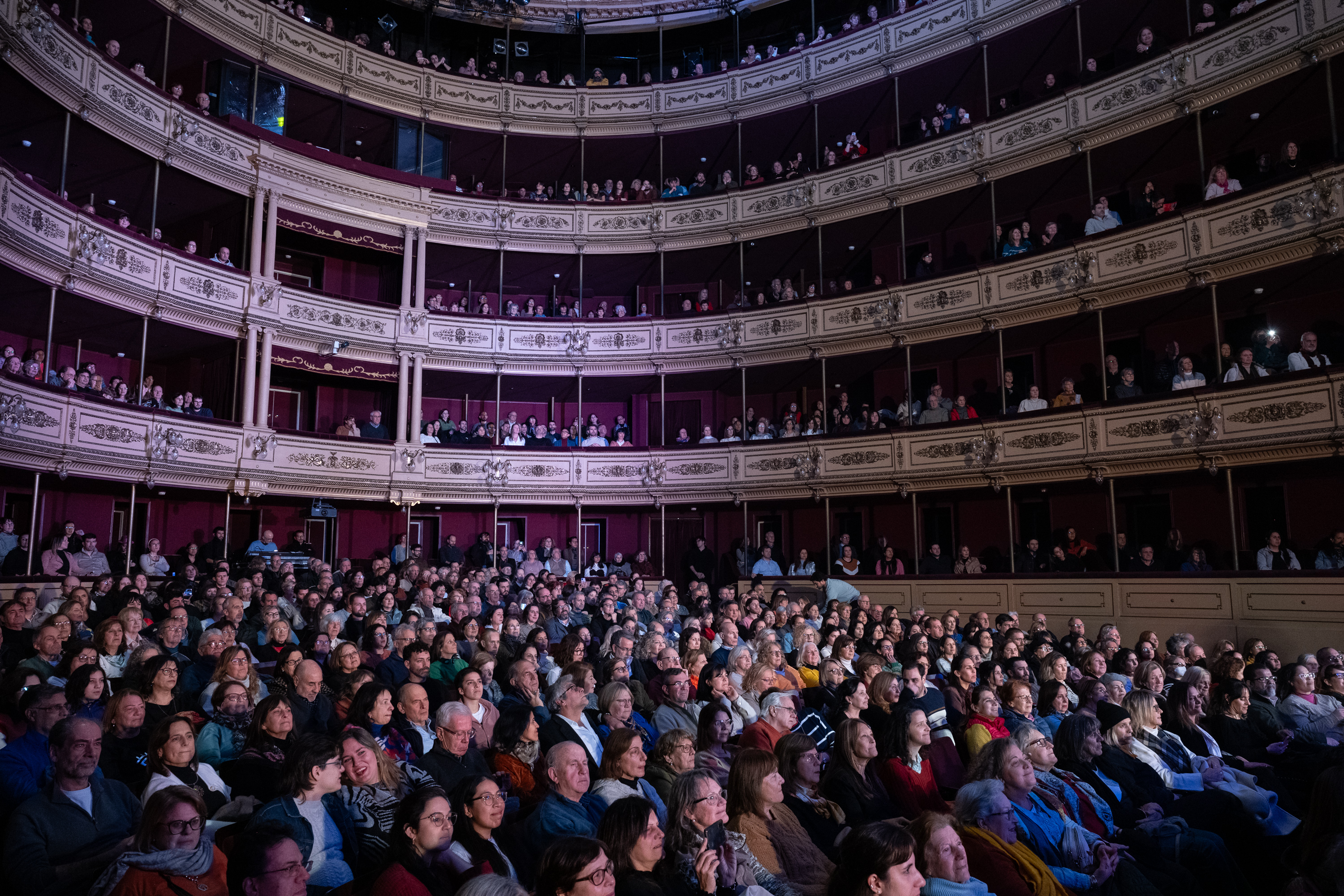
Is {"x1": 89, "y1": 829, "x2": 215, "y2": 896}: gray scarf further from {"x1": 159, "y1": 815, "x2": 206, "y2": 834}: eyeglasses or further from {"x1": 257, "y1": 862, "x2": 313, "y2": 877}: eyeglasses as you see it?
{"x1": 257, "y1": 862, "x2": 313, "y2": 877}: eyeglasses

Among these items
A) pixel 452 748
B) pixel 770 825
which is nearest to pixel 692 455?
pixel 452 748

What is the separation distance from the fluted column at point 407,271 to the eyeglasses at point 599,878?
16.5 metres

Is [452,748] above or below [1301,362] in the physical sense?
below

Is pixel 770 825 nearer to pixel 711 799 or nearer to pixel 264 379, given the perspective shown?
pixel 711 799

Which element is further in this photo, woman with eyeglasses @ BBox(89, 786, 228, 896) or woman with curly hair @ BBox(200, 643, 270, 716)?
woman with curly hair @ BBox(200, 643, 270, 716)

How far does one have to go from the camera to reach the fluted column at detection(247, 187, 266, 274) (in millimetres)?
15984

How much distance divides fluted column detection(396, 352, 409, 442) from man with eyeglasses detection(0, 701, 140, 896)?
14.0m

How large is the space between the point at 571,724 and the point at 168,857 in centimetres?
242

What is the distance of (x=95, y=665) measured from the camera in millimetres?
4945

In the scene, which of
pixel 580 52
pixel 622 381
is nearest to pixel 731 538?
pixel 622 381

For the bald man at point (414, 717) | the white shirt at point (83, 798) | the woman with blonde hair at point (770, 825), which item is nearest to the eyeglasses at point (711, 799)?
the woman with blonde hair at point (770, 825)

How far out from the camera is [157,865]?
9.87ft

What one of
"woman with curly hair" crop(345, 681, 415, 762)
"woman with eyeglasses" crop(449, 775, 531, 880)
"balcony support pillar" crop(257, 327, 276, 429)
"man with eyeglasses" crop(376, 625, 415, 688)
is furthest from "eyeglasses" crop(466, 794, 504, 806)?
"balcony support pillar" crop(257, 327, 276, 429)

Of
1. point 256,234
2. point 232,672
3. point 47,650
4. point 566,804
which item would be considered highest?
point 256,234
